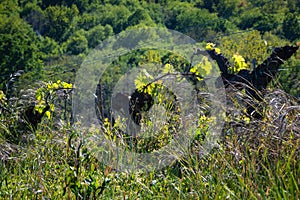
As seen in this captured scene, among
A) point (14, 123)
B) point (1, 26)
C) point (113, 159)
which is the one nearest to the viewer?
point (113, 159)

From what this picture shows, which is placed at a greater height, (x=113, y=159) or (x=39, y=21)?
(x=113, y=159)

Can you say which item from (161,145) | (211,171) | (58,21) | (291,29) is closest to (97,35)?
(58,21)

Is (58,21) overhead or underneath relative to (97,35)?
underneath

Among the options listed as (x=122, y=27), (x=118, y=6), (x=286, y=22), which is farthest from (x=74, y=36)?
(x=286, y=22)

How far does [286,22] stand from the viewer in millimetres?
36031

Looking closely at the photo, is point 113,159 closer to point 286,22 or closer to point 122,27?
point 286,22

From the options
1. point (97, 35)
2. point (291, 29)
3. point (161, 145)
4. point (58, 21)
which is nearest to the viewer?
point (161, 145)

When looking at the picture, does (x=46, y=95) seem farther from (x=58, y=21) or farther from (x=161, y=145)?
(x=58, y=21)

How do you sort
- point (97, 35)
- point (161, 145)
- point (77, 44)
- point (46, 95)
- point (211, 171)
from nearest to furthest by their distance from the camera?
point (211, 171), point (161, 145), point (46, 95), point (77, 44), point (97, 35)

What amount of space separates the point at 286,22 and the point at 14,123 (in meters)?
34.8

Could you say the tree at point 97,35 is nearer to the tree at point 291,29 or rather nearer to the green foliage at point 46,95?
the tree at point 291,29

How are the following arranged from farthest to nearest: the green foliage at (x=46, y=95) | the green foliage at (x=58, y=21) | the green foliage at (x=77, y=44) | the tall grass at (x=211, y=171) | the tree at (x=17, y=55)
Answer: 1. the green foliage at (x=58, y=21)
2. the green foliage at (x=77, y=44)
3. the tree at (x=17, y=55)
4. the green foliage at (x=46, y=95)
5. the tall grass at (x=211, y=171)

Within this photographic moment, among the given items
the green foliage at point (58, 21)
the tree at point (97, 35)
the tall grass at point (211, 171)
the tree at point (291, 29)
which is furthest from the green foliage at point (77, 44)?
the tall grass at point (211, 171)

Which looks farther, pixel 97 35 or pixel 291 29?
pixel 97 35
